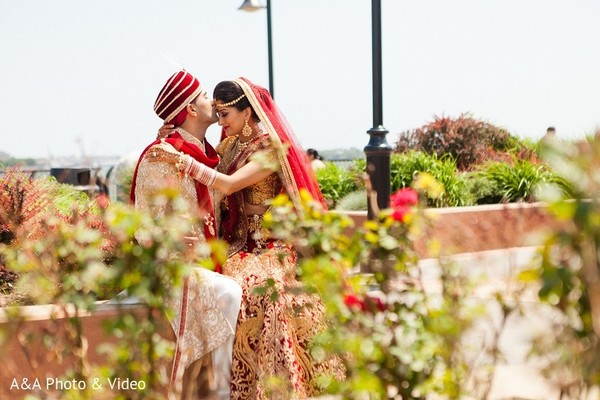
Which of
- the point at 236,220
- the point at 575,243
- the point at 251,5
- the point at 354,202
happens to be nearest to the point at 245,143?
the point at 236,220

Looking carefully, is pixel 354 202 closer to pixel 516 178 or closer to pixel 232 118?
pixel 516 178

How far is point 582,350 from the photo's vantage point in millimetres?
1905

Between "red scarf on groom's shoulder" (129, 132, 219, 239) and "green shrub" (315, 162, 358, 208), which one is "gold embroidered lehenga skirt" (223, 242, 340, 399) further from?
"green shrub" (315, 162, 358, 208)

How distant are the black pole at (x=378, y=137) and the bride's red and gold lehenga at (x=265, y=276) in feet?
15.3

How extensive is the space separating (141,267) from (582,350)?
3.33ft

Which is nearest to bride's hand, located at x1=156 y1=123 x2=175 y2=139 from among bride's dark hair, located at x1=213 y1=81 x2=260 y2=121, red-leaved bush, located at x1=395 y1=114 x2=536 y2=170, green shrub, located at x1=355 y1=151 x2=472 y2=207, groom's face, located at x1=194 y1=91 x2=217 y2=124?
groom's face, located at x1=194 y1=91 x2=217 y2=124

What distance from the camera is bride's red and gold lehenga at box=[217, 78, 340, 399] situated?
4758mm

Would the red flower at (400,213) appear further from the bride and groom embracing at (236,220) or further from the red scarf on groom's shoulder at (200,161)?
the red scarf on groom's shoulder at (200,161)

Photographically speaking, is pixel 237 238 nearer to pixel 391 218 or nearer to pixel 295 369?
pixel 295 369

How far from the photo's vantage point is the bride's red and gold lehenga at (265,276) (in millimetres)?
4758

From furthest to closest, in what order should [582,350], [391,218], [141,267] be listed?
1. [391,218]
2. [141,267]
3. [582,350]

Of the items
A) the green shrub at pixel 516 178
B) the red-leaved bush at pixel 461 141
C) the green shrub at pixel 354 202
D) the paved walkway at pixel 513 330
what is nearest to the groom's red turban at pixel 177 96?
the paved walkway at pixel 513 330

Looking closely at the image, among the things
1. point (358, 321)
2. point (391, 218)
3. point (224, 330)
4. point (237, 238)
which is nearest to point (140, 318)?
point (358, 321)

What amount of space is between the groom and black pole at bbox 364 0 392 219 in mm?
4785
